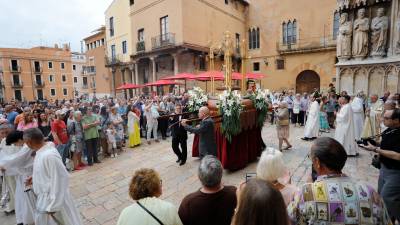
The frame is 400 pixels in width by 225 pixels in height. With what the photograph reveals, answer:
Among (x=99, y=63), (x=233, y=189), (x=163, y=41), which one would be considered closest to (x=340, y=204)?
(x=233, y=189)

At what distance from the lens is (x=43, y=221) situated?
3.04 meters

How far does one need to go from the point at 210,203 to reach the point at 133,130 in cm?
740

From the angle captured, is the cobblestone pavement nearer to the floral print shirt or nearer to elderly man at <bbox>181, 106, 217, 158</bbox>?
elderly man at <bbox>181, 106, 217, 158</bbox>

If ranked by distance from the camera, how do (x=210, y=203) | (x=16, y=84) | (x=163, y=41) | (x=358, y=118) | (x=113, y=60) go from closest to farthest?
(x=210, y=203) < (x=358, y=118) < (x=163, y=41) < (x=113, y=60) < (x=16, y=84)

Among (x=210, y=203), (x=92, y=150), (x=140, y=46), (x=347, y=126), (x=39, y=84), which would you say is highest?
(x=140, y=46)

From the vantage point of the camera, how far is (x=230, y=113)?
18.4 ft

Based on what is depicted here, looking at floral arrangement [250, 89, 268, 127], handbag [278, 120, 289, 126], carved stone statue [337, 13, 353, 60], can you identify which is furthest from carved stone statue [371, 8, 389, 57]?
floral arrangement [250, 89, 268, 127]

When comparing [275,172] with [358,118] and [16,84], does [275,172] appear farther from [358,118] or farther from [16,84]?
[16,84]

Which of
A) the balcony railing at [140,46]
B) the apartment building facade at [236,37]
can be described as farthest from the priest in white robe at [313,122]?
the balcony railing at [140,46]

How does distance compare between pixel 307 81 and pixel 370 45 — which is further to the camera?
pixel 307 81

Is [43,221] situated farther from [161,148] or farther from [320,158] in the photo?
[161,148]

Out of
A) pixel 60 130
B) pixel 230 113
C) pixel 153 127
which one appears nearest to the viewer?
pixel 230 113

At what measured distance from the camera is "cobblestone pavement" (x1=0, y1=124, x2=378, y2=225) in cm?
454

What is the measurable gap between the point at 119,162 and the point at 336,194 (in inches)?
264
